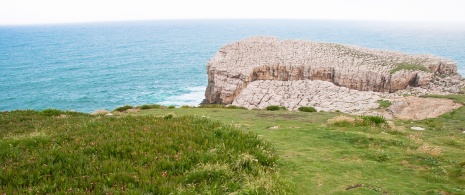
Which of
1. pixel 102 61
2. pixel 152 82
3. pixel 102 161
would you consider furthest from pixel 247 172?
pixel 102 61

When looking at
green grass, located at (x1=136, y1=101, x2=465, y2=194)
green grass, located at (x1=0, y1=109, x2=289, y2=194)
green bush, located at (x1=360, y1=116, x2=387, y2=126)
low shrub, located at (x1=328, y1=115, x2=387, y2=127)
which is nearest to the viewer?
green grass, located at (x1=0, y1=109, x2=289, y2=194)

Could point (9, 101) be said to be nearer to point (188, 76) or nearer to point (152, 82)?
point (152, 82)

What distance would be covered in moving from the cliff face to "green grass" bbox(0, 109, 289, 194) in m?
49.5

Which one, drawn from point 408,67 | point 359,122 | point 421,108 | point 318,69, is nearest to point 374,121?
point 359,122

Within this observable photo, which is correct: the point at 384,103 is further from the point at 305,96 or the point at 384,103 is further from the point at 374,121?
the point at 374,121

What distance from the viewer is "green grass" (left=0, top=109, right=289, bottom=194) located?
7996 mm

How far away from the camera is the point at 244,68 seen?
67.0 m

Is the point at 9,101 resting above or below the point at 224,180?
below

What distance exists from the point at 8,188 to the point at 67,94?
292 feet

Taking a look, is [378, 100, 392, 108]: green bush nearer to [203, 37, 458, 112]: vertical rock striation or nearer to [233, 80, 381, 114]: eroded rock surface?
[233, 80, 381, 114]: eroded rock surface

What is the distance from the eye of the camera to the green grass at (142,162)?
800 cm

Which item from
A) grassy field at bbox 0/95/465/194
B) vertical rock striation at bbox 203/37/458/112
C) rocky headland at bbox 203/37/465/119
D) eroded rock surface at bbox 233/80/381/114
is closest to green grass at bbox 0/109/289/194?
grassy field at bbox 0/95/465/194

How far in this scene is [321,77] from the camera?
66750 millimetres

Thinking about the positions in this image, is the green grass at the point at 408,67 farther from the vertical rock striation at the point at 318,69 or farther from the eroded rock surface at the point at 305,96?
the eroded rock surface at the point at 305,96
